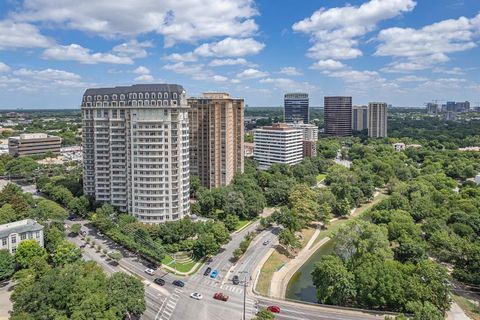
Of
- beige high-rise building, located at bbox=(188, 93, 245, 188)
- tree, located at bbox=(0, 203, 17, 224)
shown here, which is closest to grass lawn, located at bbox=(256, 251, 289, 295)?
beige high-rise building, located at bbox=(188, 93, 245, 188)

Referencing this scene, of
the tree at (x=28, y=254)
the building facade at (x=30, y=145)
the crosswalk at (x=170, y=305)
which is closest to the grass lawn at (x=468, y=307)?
the crosswalk at (x=170, y=305)

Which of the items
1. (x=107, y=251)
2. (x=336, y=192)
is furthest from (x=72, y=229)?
(x=336, y=192)

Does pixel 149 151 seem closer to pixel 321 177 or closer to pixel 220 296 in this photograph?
pixel 220 296

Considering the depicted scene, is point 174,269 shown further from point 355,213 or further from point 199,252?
point 355,213

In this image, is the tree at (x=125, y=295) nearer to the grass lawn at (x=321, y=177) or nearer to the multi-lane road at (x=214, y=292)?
the multi-lane road at (x=214, y=292)

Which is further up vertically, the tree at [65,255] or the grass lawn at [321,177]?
the grass lawn at [321,177]

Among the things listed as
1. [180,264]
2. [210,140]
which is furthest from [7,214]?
[210,140]
